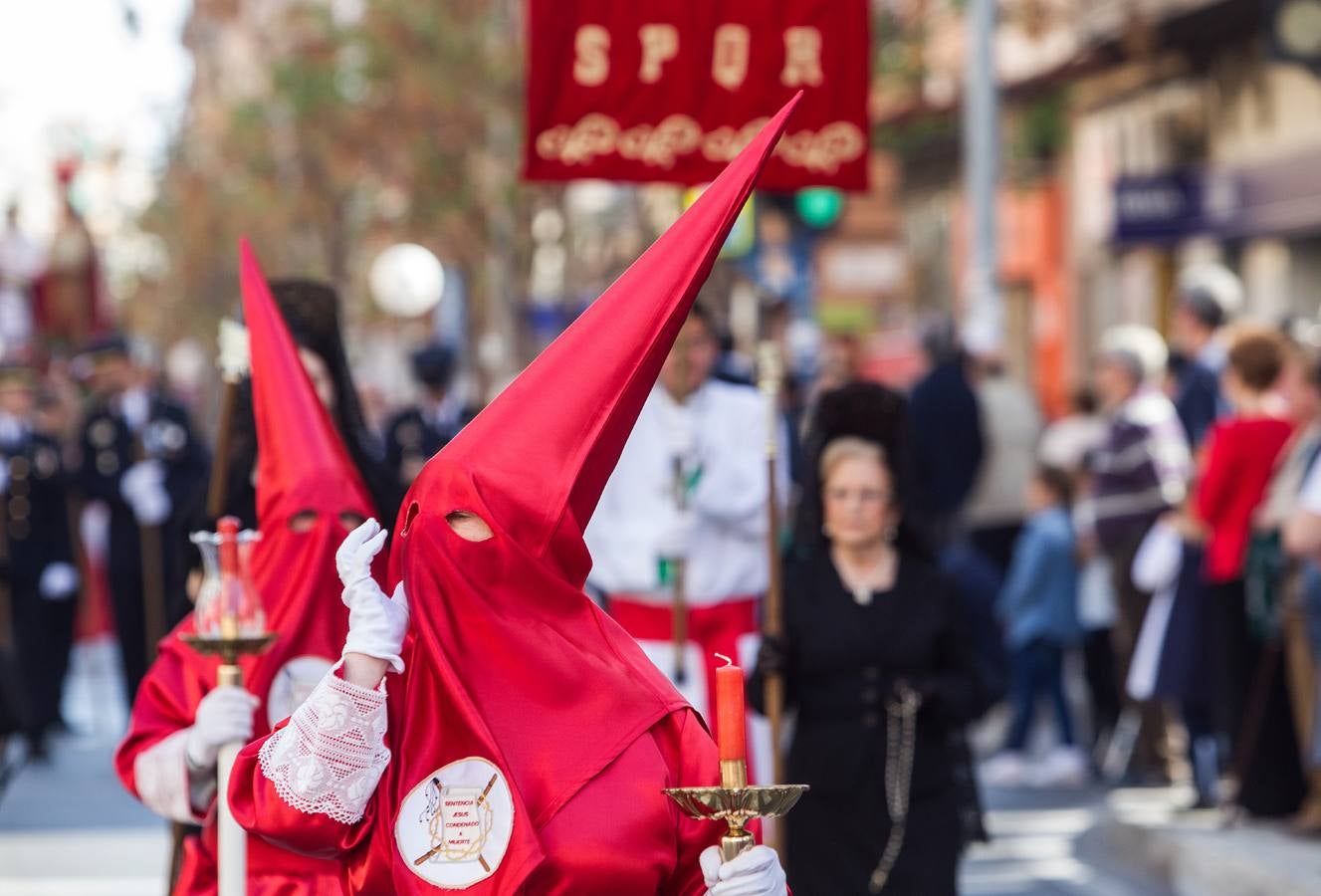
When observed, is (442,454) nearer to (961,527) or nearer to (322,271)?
(961,527)

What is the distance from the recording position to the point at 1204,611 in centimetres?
1134

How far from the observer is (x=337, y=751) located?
13.9 ft

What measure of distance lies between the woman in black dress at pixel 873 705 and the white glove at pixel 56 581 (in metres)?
9.30

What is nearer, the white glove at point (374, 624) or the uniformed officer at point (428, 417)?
the white glove at point (374, 624)

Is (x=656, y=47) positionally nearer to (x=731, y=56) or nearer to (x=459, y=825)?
(x=731, y=56)

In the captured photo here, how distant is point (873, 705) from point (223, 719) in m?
2.11

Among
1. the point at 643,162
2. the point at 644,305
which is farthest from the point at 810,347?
the point at 644,305

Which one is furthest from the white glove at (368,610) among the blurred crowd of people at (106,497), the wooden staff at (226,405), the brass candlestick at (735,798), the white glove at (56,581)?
the white glove at (56,581)

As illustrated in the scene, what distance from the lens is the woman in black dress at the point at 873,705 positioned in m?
6.79

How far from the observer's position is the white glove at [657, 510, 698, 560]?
8.73 m

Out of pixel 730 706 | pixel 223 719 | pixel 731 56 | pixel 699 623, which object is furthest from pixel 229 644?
pixel 731 56

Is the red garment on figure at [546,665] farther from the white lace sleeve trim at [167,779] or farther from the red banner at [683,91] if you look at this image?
the red banner at [683,91]

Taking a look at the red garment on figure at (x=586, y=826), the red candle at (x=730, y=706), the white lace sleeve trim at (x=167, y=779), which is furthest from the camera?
the white lace sleeve trim at (x=167, y=779)

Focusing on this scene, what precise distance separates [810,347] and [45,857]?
37.4 ft
